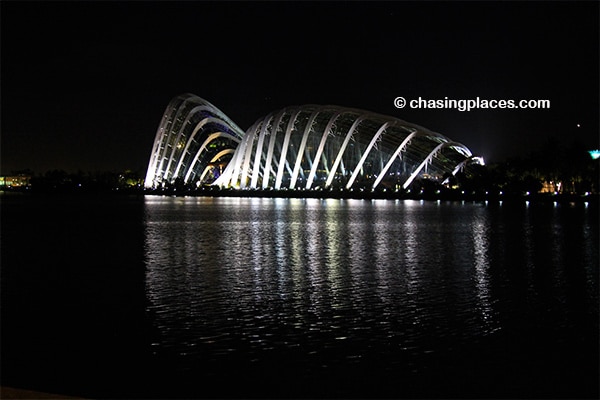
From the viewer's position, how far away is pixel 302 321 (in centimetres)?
1659

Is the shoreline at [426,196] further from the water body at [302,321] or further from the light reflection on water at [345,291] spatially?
the water body at [302,321]

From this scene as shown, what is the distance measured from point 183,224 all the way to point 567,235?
2384cm

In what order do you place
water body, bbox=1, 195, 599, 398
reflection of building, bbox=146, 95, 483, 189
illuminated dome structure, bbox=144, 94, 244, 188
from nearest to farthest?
water body, bbox=1, 195, 599, 398 < reflection of building, bbox=146, 95, 483, 189 < illuminated dome structure, bbox=144, 94, 244, 188

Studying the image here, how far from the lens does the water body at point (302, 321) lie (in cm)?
1240

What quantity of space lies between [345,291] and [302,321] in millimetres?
4179

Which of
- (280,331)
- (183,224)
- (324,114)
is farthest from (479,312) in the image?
(324,114)

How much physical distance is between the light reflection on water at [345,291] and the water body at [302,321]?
0.07m

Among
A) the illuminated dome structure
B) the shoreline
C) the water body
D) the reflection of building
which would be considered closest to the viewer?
the water body

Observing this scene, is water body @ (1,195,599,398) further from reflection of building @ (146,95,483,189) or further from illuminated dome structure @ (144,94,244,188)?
illuminated dome structure @ (144,94,244,188)

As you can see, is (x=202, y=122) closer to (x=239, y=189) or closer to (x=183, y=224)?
(x=239, y=189)

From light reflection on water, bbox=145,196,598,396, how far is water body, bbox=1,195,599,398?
0.07 meters

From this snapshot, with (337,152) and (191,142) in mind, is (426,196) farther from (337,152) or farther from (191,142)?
(191,142)

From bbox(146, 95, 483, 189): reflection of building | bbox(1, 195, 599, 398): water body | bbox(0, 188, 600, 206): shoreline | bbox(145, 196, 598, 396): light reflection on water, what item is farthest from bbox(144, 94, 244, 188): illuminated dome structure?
bbox(1, 195, 599, 398): water body

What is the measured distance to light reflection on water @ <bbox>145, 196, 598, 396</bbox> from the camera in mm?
14469
